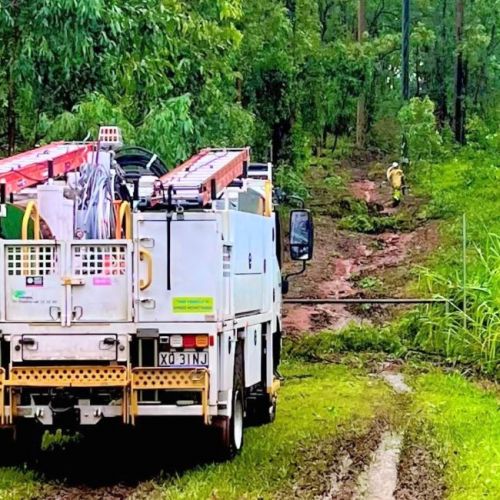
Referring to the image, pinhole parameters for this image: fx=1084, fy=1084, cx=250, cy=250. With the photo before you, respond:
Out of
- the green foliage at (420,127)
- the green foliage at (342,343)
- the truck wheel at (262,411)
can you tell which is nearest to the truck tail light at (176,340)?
the truck wheel at (262,411)

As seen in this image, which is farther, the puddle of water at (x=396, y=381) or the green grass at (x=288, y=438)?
the puddle of water at (x=396, y=381)

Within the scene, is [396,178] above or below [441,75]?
below

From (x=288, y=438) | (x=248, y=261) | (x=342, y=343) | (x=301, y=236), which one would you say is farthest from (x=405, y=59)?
(x=248, y=261)

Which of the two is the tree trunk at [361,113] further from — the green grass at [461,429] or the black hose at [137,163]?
the black hose at [137,163]

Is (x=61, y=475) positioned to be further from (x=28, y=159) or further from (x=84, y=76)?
(x=84, y=76)

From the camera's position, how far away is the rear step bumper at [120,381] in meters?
8.54

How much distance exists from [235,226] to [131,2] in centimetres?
679

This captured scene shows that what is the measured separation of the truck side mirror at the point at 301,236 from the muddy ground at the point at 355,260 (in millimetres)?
5826

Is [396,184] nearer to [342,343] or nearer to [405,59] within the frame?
[405,59]

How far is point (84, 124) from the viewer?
1399 cm

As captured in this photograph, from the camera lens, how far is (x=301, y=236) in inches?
508

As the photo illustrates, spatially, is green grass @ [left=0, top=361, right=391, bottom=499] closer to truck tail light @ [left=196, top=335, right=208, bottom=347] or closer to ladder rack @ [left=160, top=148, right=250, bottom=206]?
truck tail light @ [left=196, top=335, right=208, bottom=347]

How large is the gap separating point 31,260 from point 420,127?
28.8m

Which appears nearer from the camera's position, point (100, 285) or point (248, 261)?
point (100, 285)
